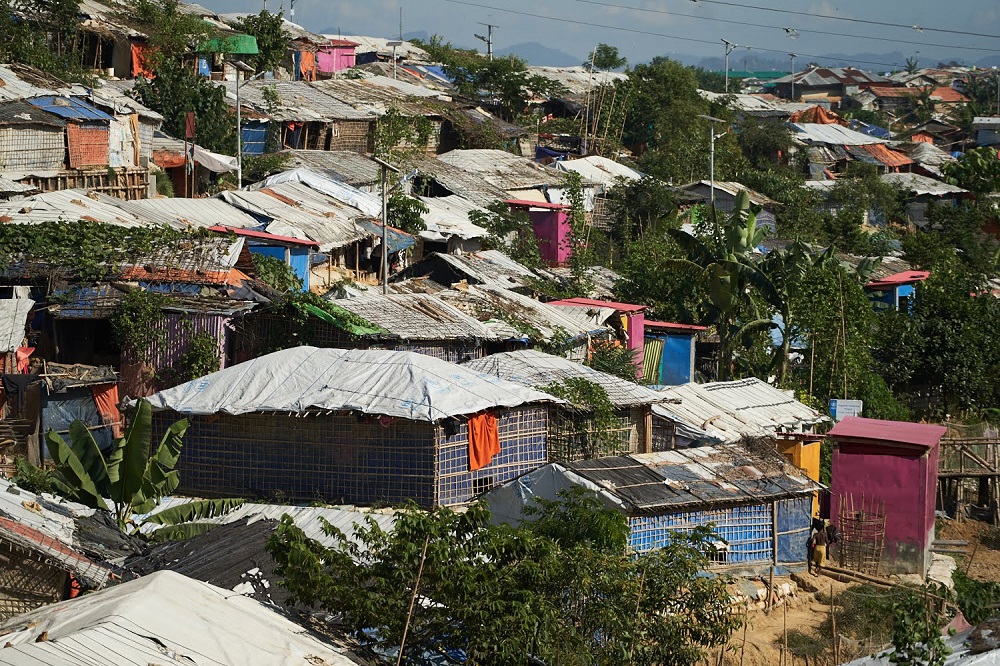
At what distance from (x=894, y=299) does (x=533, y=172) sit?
939cm

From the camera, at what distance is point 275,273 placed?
17922 mm

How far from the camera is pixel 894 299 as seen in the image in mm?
27406

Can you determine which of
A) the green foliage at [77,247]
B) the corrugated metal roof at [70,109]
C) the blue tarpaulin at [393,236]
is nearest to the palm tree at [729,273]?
the blue tarpaulin at [393,236]

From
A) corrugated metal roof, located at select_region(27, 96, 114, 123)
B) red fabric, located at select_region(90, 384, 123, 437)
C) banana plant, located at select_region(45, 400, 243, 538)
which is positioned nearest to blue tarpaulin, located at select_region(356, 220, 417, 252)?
corrugated metal roof, located at select_region(27, 96, 114, 123)

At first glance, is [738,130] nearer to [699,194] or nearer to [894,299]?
[699,194]

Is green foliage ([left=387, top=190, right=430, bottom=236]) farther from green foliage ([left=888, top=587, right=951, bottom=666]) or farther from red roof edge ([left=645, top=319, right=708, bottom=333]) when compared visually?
green foliage ([left=888, top=587, right=951, bottom=666])

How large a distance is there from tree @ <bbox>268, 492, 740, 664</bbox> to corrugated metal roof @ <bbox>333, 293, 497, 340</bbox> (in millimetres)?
7530

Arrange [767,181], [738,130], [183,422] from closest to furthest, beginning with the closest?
[183,422]
[767,181]
[738,130]

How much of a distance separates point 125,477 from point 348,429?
8.91 feet

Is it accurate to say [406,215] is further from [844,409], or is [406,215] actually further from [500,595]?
[500,595]

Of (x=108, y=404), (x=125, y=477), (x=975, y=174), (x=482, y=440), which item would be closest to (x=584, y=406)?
(x=482, y=440)

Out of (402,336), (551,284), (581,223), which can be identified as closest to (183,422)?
(402,336)

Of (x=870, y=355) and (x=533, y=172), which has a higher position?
(x=533, y=172)

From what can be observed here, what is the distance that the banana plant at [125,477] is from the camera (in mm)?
11414
